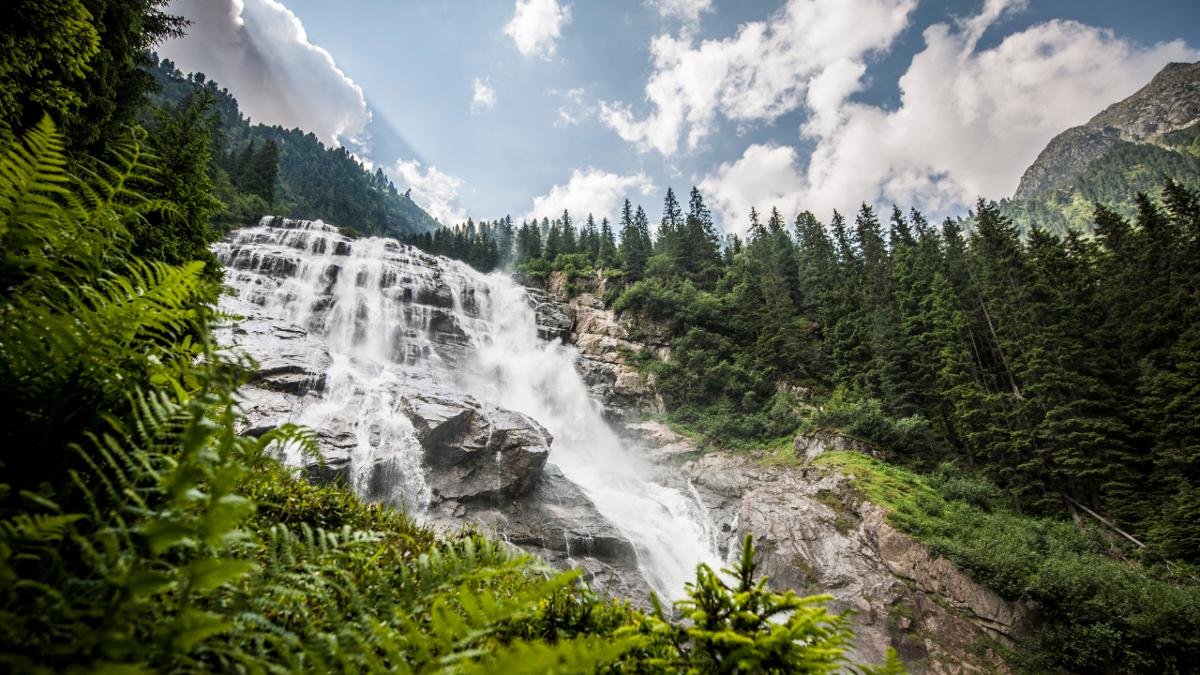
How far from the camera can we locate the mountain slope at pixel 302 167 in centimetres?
6744

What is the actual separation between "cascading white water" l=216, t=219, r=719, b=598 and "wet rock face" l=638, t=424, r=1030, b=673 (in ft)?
7.18

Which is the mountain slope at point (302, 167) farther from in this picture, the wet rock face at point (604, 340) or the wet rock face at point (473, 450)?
the wet rock face at point (473, 450)

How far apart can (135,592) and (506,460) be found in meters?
16.1

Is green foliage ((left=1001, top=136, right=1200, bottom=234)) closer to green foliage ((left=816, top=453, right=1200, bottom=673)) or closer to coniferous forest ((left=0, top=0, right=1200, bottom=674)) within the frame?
coniferous forest ((left=0, top=0, right=1200, bottom=674))

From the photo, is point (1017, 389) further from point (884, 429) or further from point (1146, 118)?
point (1146, 118)

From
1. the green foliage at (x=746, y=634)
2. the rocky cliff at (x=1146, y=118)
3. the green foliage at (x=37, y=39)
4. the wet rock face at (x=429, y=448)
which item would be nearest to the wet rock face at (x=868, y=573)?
the wet rock face at (x=429, y=448)

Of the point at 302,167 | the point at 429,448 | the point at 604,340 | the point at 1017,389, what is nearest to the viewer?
the point at 429,448

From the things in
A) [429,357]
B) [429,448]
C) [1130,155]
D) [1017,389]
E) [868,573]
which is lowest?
[868,573]

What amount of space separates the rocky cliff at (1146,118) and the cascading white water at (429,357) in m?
209

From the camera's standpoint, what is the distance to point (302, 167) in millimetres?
90938

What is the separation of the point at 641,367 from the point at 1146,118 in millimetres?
252946

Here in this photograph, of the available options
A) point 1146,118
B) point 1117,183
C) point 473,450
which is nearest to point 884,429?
point 473,450

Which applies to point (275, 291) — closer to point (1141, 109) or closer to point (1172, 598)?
point (1172, 598)

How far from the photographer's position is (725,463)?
23359 millimetres
